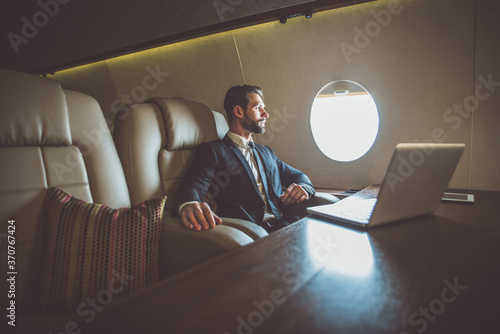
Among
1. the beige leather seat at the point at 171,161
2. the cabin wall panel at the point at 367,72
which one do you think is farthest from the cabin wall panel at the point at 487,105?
the beige leather seat at the point at 171,161

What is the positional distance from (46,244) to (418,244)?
108 cm

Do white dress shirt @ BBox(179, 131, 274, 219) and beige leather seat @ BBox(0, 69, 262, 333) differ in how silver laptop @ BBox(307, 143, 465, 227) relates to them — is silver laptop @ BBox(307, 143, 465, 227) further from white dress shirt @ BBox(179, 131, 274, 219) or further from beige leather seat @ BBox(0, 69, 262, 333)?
white dress shirt @ BBox(179, 131, 274, 219)

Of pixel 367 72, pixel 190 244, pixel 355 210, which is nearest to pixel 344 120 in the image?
pixel 367 72

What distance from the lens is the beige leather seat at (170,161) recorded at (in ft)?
3.20

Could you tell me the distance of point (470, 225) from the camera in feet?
2.84

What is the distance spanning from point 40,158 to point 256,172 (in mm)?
1092

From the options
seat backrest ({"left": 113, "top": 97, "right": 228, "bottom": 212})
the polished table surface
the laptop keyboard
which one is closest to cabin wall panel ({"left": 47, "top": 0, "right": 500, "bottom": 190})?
seat backrest ({"left": 113, "top": 97, "right": 228, "bottom": 212})

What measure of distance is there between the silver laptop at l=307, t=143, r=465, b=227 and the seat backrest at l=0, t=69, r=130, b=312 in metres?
0.86

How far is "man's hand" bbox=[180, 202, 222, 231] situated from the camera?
1.02m

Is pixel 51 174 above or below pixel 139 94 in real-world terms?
below

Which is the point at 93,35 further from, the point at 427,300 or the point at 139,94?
the point at 427,300

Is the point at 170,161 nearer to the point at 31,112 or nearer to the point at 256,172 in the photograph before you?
the point at 256,172

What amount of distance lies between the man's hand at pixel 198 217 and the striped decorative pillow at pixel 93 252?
0.39 ft

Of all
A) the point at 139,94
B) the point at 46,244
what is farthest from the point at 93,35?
the point at 46,244
